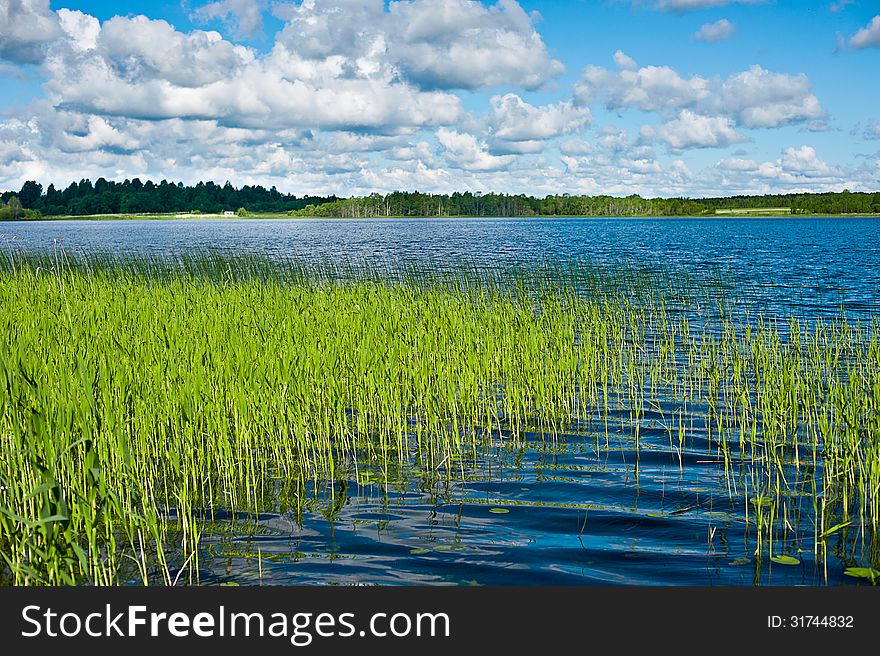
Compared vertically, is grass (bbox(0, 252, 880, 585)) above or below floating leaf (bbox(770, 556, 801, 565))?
above

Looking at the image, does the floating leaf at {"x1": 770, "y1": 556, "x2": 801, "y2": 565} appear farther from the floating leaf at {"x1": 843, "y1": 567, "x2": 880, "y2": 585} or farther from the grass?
the floating leaf at {"x1": 843, "y1": 567, "x2": 880, "y2": 585}

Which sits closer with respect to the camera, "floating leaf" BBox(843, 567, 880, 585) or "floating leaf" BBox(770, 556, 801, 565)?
"floating leaf" BBox(843, 567, 880, 585)

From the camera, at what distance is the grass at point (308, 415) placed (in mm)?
4844

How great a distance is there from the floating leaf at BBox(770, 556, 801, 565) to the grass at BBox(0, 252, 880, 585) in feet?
0.12

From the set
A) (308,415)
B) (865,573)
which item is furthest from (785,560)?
(308,415)

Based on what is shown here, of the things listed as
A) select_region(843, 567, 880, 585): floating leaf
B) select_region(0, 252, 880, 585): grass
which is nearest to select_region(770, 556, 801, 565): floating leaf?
select_region(0, 252, 880, 585): grass

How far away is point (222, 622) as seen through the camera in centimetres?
380

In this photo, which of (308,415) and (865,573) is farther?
(308,415)

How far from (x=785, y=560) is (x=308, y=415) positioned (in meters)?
3.99

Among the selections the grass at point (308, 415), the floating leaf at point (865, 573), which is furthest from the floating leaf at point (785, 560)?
the floating leaf at point (865, 573)

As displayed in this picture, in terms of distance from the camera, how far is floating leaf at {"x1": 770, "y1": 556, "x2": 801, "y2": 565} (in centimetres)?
504

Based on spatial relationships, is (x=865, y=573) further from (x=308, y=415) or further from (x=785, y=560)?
(x=308, y=415)

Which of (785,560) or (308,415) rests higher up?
(308,415)

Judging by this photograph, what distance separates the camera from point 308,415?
23.1 feet
